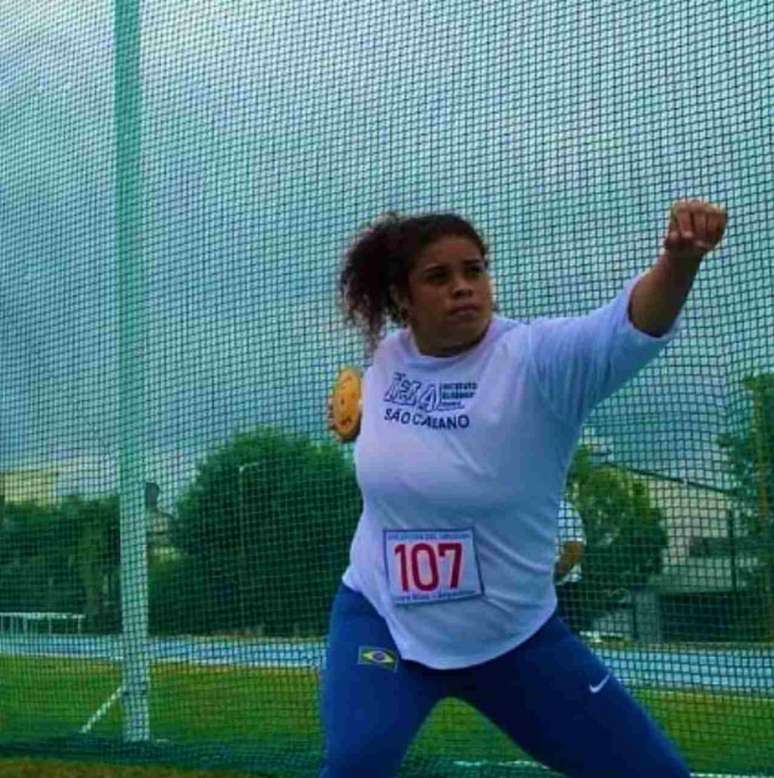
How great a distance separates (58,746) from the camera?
24.6 feet

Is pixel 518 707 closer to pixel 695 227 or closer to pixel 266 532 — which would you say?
pixel 695 227

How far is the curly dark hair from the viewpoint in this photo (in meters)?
3.40

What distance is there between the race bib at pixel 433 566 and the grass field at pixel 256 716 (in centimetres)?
260

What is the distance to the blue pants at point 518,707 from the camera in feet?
10.3

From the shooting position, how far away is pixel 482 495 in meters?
3.18

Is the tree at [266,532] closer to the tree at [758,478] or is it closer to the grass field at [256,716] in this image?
the grass field at [256,716]

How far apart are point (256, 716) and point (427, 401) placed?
3874 millimetres

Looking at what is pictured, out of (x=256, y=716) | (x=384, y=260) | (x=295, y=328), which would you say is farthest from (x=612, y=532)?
(x=384, y=260)

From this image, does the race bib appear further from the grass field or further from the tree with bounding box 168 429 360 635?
the tree with bounding box 168 429 360 635

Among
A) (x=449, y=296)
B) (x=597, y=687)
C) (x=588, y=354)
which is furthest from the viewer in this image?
(x=449, y=296)

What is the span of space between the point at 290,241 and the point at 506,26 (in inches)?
45.3

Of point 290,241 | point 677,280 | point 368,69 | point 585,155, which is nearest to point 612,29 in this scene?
point 585,155

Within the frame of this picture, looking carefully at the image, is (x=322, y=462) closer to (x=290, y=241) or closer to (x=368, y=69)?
(x=290, y=241)

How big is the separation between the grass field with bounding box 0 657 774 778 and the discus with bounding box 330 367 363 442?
7.97 ft
